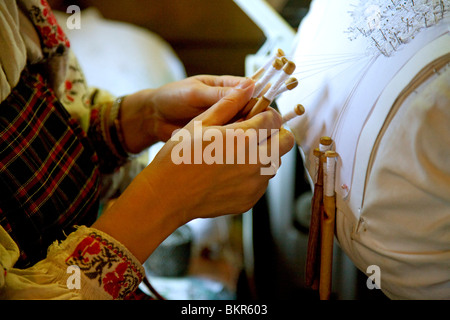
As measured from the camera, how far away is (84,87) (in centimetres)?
85

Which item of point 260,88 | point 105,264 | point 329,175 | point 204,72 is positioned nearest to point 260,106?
point 260,88

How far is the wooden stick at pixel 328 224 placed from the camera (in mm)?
508

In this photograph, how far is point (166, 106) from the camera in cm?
72

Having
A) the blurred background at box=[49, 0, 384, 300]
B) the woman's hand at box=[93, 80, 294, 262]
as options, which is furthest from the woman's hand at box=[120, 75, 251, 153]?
the blurred background at box=[49, 0, 384, 300]

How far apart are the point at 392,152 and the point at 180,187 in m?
0.26

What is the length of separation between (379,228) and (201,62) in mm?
1205

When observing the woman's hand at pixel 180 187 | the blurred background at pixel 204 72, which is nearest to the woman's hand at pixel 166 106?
the woman's hand at pixel 180 187

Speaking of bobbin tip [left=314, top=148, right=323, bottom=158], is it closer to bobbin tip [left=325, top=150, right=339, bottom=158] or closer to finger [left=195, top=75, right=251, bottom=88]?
bobbin tip [left=325, top=150, right=339, bottom=158]

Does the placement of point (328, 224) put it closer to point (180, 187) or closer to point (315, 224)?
point (315, 224)

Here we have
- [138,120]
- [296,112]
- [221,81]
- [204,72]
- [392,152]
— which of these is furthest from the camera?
[204,72]

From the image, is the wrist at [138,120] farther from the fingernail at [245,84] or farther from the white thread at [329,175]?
the white thread at [329,175]

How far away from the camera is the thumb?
1.73 ft

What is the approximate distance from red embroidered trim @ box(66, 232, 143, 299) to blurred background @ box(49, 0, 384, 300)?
569 mm
